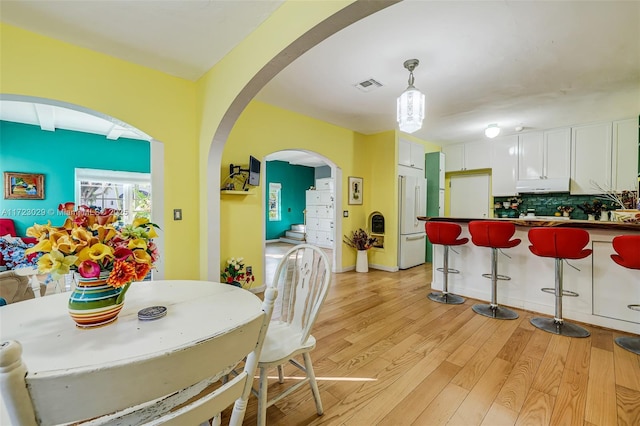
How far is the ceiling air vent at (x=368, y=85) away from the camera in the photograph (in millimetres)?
2883

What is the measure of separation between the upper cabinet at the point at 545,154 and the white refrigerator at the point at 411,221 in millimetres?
1829

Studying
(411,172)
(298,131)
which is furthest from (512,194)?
(298,131)

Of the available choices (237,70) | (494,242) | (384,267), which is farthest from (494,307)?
(237,70)

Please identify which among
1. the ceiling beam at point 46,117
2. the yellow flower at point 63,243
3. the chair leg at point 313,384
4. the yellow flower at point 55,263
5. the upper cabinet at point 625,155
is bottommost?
the chair leg at point 313,384

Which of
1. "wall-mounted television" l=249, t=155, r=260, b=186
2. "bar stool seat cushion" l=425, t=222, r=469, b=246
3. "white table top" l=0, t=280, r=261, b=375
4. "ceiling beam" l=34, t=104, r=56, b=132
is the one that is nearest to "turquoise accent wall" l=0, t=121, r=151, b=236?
"ceiling beam" l=34, t=104, r=56, b=132

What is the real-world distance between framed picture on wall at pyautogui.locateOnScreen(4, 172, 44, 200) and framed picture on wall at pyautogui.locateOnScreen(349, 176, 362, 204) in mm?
5590

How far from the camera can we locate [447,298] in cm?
326

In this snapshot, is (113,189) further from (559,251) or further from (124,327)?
(559,251)

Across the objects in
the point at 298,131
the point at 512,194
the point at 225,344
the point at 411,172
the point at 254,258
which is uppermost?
the point at 298,131

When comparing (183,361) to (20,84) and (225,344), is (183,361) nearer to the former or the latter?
(225,344)

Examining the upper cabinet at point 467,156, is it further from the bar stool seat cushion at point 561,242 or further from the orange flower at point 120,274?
the orange flower at point 120,274

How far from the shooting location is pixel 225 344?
0.61 m

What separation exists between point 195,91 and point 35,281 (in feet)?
7.40

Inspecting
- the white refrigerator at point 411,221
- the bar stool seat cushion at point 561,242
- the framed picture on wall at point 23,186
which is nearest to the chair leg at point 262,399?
the bar stool seat cushion at point 561,242
